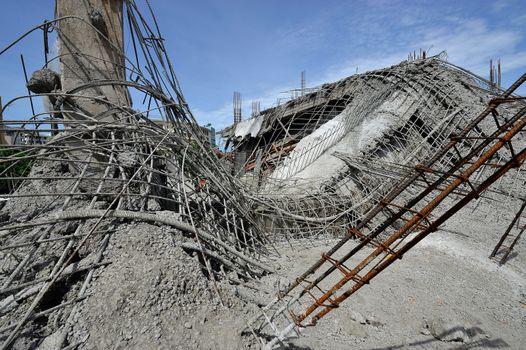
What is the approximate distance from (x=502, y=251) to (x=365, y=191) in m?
2.79

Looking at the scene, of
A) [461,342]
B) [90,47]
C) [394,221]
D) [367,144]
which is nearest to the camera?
[394,221]

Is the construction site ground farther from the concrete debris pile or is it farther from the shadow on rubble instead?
the concrete debris pile

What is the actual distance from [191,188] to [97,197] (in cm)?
136

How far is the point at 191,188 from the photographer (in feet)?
14.6

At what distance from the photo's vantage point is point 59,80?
4383 millimetres

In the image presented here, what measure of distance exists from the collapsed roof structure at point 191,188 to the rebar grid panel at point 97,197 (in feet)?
0.07

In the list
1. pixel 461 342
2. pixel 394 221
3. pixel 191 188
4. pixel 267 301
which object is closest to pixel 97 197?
pixel 191 188

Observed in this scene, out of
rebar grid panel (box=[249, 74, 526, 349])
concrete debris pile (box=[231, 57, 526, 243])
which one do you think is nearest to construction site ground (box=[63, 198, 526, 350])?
rebar grid panel (box=[249, 74, 526, 349])

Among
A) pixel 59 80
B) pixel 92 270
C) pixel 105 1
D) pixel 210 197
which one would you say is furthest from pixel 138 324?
pixel 105 1

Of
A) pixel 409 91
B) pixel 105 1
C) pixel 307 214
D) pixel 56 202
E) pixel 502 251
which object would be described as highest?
pixel 105 1

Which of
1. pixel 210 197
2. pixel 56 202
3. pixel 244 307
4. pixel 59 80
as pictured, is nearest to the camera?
pixel 244 307

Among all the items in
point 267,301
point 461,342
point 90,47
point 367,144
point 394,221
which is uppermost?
point 90,47

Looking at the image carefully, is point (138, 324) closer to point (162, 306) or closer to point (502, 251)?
point (162, 306)

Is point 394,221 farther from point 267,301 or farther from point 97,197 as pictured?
point 97,197
